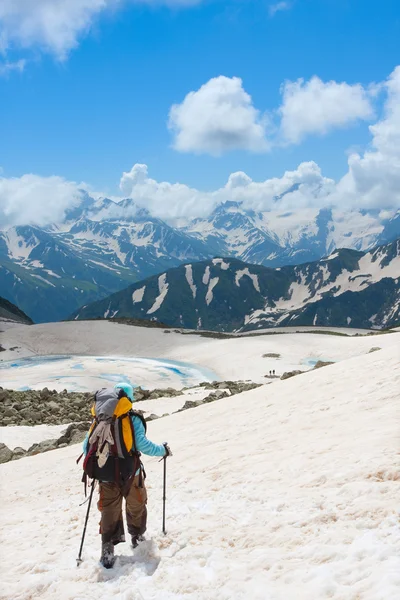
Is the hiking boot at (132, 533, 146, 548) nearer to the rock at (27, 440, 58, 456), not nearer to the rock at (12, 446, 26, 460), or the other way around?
the rock at (27, 440, 58, 456)

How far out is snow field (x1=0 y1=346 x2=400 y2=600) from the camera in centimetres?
636

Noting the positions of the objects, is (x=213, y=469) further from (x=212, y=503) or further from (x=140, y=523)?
(x=140, y=523)

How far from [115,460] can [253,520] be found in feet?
9.66

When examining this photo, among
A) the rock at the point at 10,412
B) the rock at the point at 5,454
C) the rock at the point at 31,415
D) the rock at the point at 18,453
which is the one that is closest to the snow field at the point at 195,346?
the rock at the point at 31,415

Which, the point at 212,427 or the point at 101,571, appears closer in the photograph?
the point at 101,571

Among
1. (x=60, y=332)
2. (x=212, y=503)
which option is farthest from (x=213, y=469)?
(x=60, y=332)

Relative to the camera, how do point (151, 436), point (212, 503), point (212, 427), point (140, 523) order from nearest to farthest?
point (140, 523) < point (212, 503) < point (212, 427) < point (151, 436)

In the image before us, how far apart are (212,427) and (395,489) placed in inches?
353

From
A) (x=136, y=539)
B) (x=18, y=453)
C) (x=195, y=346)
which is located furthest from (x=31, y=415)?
(x=195, y=346)

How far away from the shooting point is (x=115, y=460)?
723 centimetres

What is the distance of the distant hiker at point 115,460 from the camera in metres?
7.23

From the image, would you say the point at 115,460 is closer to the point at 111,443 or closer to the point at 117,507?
the point at 111,443

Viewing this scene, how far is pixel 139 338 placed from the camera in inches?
2739

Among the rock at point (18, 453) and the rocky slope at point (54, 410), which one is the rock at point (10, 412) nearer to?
the rocky slope at point (54, 410)
